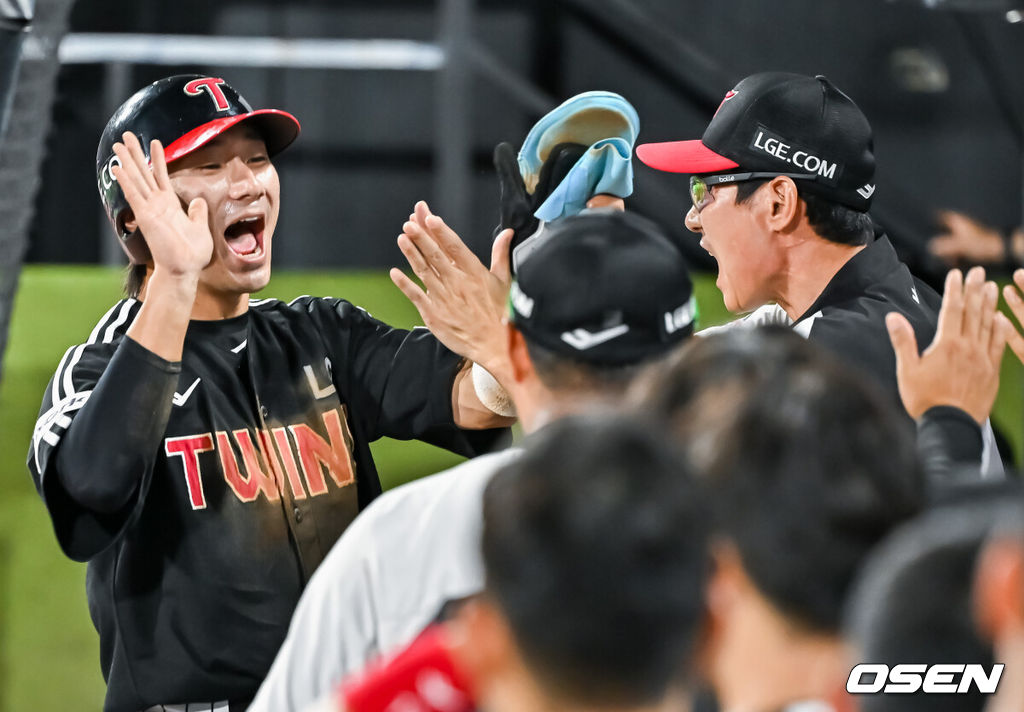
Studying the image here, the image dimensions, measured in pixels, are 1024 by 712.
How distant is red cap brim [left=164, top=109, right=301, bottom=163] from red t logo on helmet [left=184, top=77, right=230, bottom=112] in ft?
0.11

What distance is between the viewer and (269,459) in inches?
98.2

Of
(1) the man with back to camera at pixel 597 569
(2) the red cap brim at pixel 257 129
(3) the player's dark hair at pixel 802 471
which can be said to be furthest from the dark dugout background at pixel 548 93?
(1) the man with back to camera at pixel 597 569

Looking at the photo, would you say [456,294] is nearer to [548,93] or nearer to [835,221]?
[835,221]

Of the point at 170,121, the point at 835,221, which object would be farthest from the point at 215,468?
the point at 835,221

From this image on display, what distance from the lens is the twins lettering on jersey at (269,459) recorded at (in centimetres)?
241

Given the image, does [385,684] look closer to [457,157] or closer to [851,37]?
[457,157]

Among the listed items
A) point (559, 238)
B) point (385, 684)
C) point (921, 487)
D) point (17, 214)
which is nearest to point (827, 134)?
point (559, 238)

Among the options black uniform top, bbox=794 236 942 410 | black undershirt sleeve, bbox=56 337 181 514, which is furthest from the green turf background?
black undershirt sleeve, bbox=56 337 181 514

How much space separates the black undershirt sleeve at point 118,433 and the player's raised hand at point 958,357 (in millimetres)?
1205

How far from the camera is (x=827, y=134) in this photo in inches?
108

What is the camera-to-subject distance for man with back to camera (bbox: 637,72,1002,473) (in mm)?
2734

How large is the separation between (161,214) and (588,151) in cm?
84

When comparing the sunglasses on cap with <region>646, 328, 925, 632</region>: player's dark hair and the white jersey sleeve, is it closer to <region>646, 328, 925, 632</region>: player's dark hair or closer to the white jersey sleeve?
the white jersey sleeve

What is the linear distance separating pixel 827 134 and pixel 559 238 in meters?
1.32
